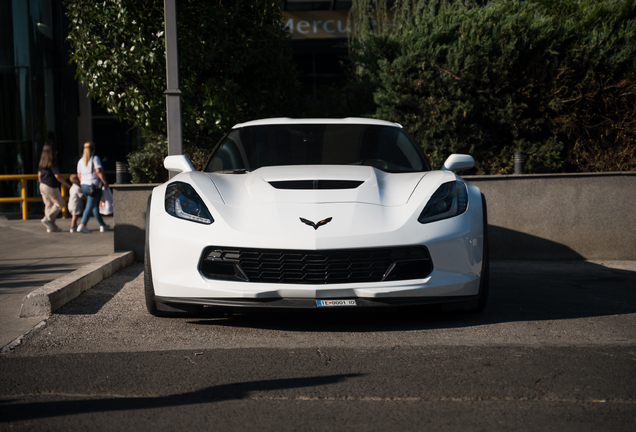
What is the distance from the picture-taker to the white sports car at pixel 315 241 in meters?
3.75

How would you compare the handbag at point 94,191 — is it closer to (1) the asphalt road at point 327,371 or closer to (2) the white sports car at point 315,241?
(1) the asphalt road at point 327,371

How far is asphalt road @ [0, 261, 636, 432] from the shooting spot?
98.4 inches

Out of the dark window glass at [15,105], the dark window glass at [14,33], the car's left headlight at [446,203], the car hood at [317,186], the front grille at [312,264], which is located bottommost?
the front grille at [312,264]

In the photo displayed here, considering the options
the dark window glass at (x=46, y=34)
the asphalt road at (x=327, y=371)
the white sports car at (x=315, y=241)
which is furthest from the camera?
the dark window glass at (x=46, y=34)

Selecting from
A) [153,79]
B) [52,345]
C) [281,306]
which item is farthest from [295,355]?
[153,79]

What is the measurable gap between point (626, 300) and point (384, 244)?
240 cm

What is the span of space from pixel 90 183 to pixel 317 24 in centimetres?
968

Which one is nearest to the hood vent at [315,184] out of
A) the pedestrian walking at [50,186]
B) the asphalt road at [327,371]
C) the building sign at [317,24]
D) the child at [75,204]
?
the asphalt road at [327,371]

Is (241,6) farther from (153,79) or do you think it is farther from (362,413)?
(362,413)

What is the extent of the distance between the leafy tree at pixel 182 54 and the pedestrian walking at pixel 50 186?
2.33m

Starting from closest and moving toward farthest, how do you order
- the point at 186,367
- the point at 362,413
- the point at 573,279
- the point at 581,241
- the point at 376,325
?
the point at 362,413, the point at 186,367, the point at 376,325, the point at 573,279, the point at 581,241

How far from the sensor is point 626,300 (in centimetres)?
500

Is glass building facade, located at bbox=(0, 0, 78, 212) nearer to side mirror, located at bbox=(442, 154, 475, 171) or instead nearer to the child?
the child

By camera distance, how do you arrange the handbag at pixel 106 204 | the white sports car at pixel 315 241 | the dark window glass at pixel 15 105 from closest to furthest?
the white sports car at pixel 315 241
the handbag at pixel 106 204
the dark window glass at pixel 15 105
